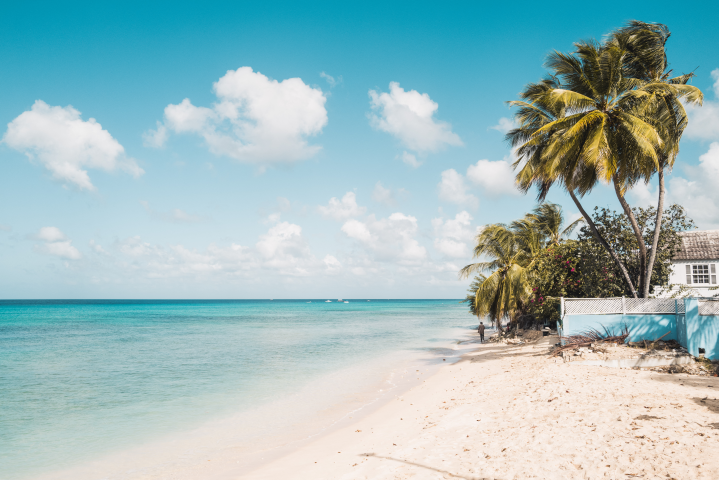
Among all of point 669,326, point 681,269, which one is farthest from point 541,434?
point 681,269

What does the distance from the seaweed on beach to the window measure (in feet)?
43.0

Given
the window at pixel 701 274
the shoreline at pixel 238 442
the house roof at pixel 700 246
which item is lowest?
the shoreline at pixel 238 442

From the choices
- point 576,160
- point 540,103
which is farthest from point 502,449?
point 540,103

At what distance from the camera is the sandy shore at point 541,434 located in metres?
5.40

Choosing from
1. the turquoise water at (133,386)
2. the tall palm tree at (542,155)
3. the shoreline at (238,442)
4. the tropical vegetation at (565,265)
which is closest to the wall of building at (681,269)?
the tropical vegetation at (565,265)

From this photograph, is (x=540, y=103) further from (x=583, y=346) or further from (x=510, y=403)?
(x=510, y=403)

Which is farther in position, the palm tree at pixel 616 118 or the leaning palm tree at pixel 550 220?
the leaning palm tree at pixel 550 220

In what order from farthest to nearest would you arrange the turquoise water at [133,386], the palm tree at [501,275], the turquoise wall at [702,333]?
the palm tree at [501,275], the turquoise wall at [702,333], the turquoise water at [133,386]

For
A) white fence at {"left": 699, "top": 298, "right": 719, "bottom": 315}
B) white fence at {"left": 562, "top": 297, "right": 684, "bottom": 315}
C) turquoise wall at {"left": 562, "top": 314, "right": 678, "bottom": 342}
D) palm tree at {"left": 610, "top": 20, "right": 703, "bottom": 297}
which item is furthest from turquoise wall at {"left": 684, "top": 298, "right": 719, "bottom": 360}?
palm tree at {"left": 610, "top": 20, "right": 703, "bottom": 297}

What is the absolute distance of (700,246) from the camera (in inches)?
893

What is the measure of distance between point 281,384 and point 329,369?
11.3ft

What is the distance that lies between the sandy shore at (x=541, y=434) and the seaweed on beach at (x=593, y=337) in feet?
5.34

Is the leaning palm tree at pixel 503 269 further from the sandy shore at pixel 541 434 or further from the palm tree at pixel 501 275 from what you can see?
the sandy shore at pixel 541 434

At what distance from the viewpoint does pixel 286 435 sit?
363 inches
